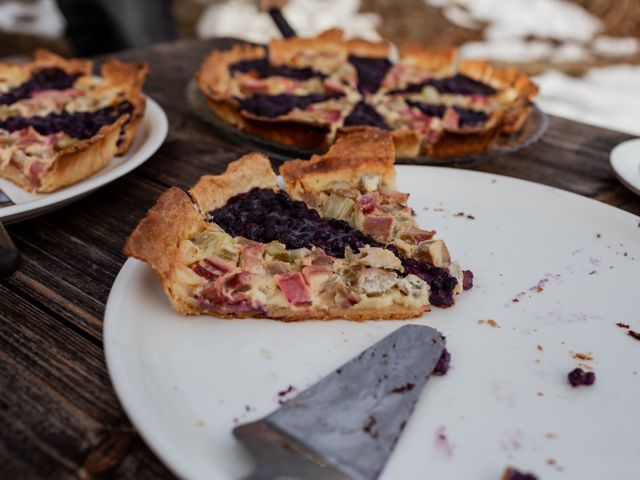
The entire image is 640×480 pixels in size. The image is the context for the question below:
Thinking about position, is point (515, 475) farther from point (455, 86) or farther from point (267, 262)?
point (455, 86)

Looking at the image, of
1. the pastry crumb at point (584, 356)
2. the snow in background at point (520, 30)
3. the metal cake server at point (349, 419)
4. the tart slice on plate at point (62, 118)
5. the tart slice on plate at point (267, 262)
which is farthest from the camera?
the snow in background at point (520, 30)

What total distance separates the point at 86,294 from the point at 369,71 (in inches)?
91.6

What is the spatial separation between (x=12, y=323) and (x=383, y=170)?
126 centimetres

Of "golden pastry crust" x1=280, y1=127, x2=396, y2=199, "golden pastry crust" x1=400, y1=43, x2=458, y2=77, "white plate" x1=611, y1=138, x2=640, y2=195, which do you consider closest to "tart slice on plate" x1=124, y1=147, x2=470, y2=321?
"golden pastry crust" x1=280, y1=127, x2=396, y2=199

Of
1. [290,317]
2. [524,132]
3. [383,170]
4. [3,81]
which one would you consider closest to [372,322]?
[290,317]

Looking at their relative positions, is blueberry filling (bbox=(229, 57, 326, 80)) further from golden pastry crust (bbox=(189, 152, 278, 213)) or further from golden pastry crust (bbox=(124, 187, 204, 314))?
golden pastry crust (bbox=(124, 187, 204, 314))

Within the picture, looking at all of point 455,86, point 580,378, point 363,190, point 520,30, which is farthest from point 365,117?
point 520,30

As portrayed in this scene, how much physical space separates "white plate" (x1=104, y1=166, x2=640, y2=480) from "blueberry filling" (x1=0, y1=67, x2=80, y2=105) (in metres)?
1.71

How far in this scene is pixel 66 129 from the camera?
2.69 meters

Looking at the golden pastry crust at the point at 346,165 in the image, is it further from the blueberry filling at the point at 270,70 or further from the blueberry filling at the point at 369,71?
the blueberry filling at the point at 270,70

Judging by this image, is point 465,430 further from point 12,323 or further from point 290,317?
point 12,323

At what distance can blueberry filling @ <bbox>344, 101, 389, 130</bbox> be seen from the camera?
9.61 feet

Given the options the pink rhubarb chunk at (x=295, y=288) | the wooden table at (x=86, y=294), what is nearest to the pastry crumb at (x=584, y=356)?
the pink rhubarb chunk at (x=295, y=288)

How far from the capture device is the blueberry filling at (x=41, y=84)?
3.01m
